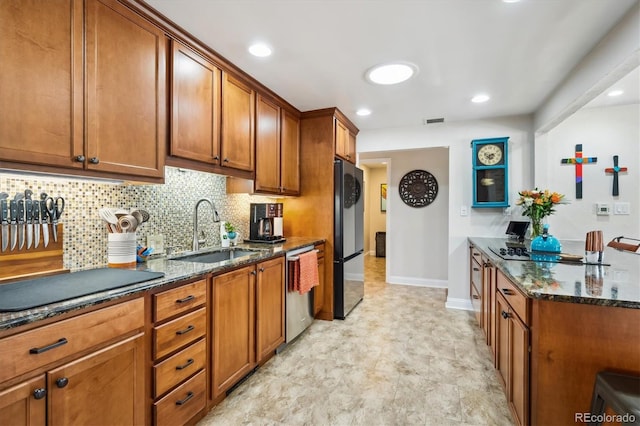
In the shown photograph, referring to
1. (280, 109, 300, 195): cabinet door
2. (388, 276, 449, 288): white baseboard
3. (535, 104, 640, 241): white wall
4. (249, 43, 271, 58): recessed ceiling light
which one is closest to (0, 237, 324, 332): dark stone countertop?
(280, 109, 300, 195): cabinet door

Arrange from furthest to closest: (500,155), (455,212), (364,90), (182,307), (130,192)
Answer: (455,212)
(500,155)
(364,90)
(130,192)
(182,307)

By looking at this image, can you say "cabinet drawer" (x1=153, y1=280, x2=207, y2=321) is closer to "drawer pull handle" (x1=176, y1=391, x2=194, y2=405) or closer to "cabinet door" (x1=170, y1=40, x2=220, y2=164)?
"drawer pull handle" (x1=176, y1=391, x2=194, y2=405)

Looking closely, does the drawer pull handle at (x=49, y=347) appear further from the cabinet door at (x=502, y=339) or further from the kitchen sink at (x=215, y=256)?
the cabinet door at (x=502, y=339)

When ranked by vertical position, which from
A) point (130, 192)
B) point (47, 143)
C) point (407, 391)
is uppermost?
point (47, 143)

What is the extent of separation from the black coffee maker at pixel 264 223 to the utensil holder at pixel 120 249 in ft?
4.23

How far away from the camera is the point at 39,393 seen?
3.18ft

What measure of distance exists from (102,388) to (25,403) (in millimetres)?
250

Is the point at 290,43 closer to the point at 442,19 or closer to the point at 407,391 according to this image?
the point at 442,19

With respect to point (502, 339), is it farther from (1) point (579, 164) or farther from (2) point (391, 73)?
(1) point (579, 164)

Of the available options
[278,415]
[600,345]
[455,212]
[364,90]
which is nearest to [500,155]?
[455,212]

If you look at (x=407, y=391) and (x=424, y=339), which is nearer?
(x=407, y=391)

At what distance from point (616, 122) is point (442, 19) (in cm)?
295

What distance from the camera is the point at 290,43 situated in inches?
79.1

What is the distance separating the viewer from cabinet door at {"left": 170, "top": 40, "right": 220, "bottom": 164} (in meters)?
1.86
